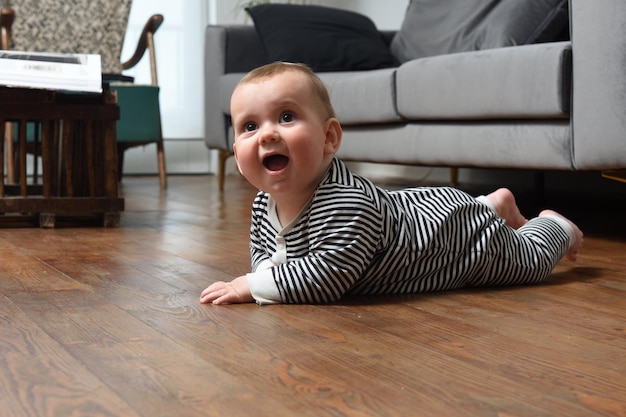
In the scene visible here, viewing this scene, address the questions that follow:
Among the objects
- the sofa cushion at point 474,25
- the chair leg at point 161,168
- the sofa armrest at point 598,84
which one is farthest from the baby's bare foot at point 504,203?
the chair leg at point 161,168

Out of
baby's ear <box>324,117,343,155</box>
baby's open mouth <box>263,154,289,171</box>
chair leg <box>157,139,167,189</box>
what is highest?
baby's ear <box>324,117,343,155</box>

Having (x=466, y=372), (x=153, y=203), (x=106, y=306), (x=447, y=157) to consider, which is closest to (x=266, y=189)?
(x=106, y=306)

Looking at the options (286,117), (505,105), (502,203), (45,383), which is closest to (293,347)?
(45,383)

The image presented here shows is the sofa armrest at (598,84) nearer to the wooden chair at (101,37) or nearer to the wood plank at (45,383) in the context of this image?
the wood plank at (45,383)

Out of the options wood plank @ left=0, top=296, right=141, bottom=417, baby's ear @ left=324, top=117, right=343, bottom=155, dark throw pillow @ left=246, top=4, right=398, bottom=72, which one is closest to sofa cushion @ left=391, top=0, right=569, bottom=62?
dark throw pillow @ left=246, top=4, right=398, bottom=72

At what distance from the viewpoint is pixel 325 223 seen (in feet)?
4.00

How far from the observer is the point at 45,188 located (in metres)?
2.18

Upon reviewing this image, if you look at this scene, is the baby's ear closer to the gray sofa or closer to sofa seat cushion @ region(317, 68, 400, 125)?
the gray sofa

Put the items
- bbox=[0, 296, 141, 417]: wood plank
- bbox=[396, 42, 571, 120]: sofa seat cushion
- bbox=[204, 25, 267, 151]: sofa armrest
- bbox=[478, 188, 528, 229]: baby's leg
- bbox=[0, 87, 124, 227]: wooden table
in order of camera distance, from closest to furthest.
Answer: bbox=[0, 296, 141, 417]: wood plank → bbox=[478, 188, 528, 229]: baby's leg → bbox=[396, 42, 571, 120]: sofa seat cushion → bbox=[0, 87, 124, 227]: wooden table → bbox=[204, 25, 267, 151]: sofa armrest

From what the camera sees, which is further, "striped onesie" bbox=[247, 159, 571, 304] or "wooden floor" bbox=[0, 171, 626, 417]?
"striped onesie" bbox=[247, 159, 571, 304]

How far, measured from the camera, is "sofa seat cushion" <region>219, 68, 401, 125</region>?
2.58 m

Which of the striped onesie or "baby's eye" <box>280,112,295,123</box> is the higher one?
"baby's eye" <box>280,112,295,123</box>

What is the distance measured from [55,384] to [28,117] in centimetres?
146

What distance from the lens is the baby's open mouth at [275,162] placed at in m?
1.22
